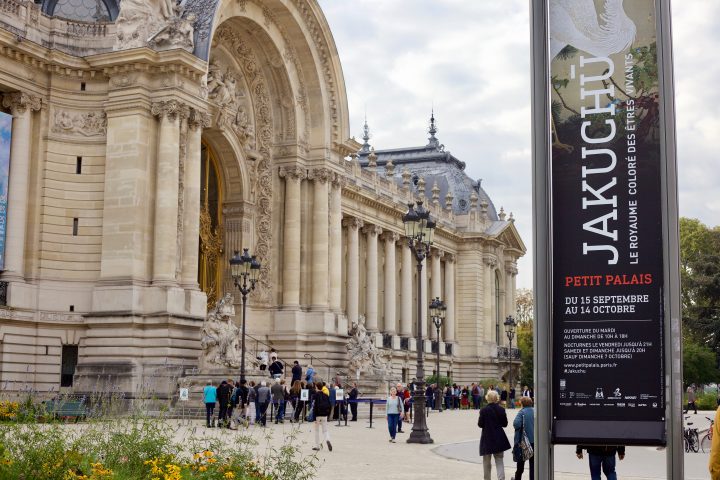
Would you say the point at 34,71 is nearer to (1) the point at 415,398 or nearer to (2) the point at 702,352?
(1) the point at 415,398

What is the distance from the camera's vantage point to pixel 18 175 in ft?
101

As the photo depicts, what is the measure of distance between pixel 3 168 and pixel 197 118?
268 inches

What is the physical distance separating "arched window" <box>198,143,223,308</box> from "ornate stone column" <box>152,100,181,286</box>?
710 cm

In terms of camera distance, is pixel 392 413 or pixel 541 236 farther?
pixel 392 413

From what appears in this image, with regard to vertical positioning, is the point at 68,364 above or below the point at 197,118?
below

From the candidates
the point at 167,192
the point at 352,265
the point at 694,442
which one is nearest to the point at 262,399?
the point at 167,192

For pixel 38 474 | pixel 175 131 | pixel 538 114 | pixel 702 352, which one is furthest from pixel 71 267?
pixel 702 352

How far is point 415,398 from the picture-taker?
25516mm

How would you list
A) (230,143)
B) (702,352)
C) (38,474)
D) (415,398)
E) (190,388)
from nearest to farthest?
(38,474) < (415,398) < (190,388) < (230,143) < (702,352)

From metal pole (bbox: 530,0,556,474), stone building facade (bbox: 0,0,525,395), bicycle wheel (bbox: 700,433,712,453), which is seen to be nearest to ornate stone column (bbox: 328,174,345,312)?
stone building facade (bbox: 0,0,525,395)

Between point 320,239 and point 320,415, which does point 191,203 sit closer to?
point 320,239

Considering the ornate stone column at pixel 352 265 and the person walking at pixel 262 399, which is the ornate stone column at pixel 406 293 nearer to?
the ornate stone column at pixel 352 265

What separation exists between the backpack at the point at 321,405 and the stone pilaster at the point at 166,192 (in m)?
11.1

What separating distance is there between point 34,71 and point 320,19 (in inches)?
600
